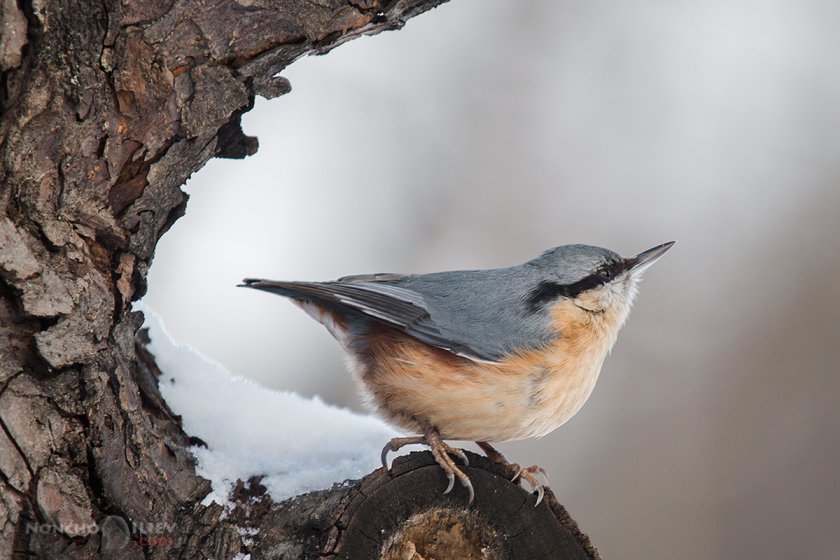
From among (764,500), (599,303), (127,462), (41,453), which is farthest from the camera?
(764,500)

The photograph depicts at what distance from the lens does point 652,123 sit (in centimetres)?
588

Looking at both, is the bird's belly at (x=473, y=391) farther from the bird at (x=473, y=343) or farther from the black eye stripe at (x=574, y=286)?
the black eye stripe at (x=574, y=286)

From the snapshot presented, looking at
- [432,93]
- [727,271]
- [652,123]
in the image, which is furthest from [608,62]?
[727,271]

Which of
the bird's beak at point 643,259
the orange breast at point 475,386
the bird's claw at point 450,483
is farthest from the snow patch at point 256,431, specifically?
the bird's beak at point 643,259

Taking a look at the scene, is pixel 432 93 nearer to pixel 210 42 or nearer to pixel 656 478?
pixel 656 478

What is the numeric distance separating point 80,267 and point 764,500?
15.4 feet

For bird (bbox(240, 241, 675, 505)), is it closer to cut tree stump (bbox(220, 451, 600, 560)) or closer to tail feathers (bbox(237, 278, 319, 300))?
tail feathers (bbox(237, 278, 319, 300))

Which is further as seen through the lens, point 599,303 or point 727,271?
point 727,271

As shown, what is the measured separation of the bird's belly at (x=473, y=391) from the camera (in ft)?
8.08

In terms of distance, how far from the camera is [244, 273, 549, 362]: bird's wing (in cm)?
251

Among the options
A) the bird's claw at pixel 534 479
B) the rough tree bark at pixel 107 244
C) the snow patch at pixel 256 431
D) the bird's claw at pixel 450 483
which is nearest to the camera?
the rough tree bark at pixel 107 244

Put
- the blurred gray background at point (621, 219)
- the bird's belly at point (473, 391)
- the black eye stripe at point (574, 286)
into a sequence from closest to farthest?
the bird's belly at point (473, 391) < the black eye stripe at point (574, 286) < the blurred gray background at point (621, 219)

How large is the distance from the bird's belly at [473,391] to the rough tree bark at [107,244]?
1.21 feet

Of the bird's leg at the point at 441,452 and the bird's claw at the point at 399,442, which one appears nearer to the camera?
the bird's leg at the point at 441,452
